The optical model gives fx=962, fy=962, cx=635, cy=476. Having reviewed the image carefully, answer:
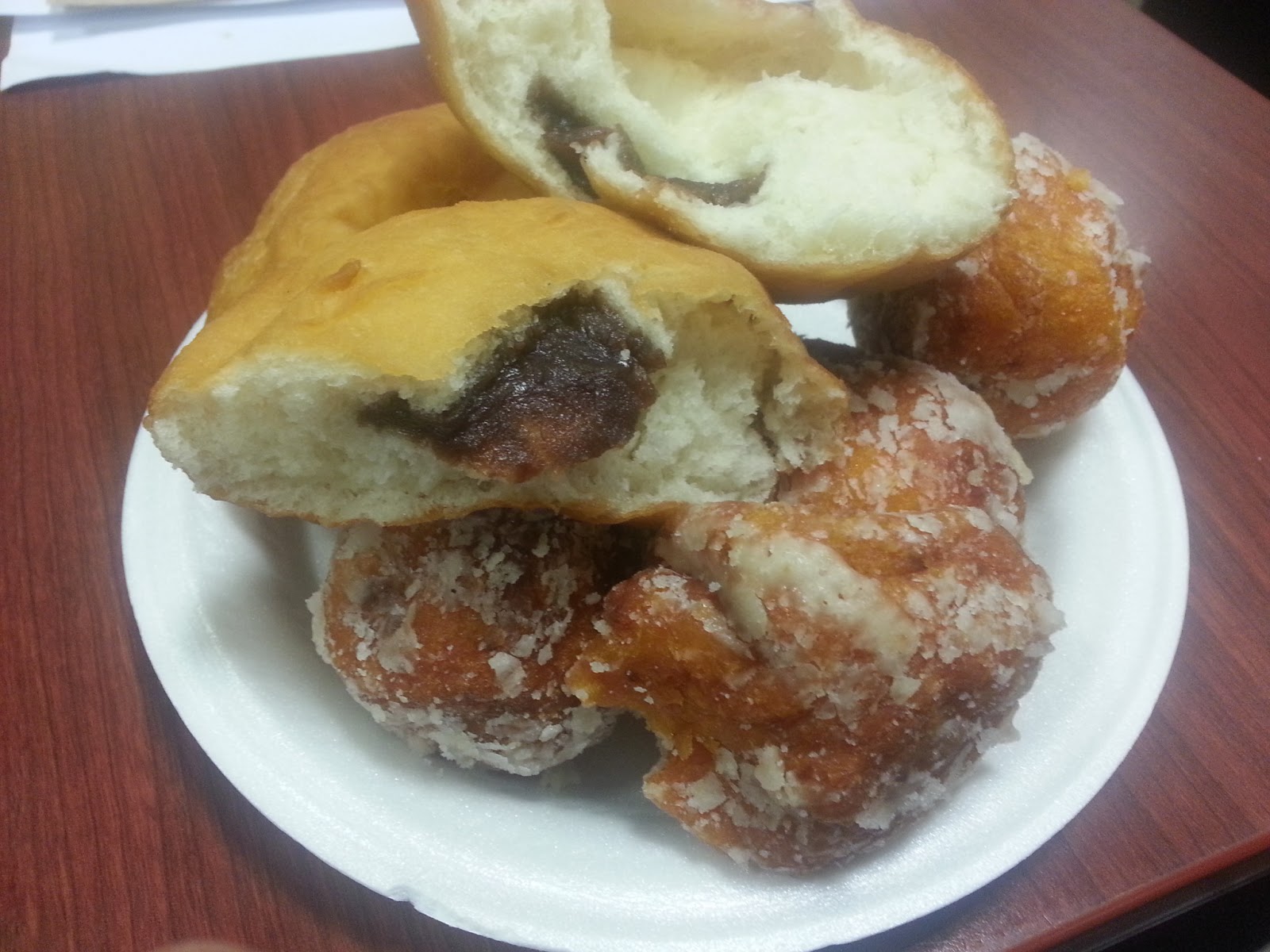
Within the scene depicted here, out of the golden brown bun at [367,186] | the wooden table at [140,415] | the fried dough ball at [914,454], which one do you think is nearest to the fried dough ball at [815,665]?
the fried dough ball at [914,454]

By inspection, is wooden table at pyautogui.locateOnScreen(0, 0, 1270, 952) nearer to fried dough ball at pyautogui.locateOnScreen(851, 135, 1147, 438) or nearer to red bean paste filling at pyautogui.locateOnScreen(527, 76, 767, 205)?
fried dough ball at pyautogui.locateOnScreen(851, 135, 1147, 438)

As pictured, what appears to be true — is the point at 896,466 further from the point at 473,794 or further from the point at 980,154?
the point at 473,794

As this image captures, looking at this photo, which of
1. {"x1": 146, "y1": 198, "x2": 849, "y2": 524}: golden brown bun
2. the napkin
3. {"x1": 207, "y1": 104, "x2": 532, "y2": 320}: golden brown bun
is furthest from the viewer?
the napkin

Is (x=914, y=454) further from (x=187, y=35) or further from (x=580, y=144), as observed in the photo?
(x=187, y=35)

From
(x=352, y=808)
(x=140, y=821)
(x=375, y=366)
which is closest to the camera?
(x=375, y=366)

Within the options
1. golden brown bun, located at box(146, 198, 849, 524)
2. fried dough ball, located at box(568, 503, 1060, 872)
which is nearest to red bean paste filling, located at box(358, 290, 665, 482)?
golden brown bun, located at box(146, 198, 849, 524)

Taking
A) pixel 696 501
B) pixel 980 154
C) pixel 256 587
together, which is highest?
pixel 980 154

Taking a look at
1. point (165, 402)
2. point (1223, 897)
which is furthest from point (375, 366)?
point (1223, 897)
